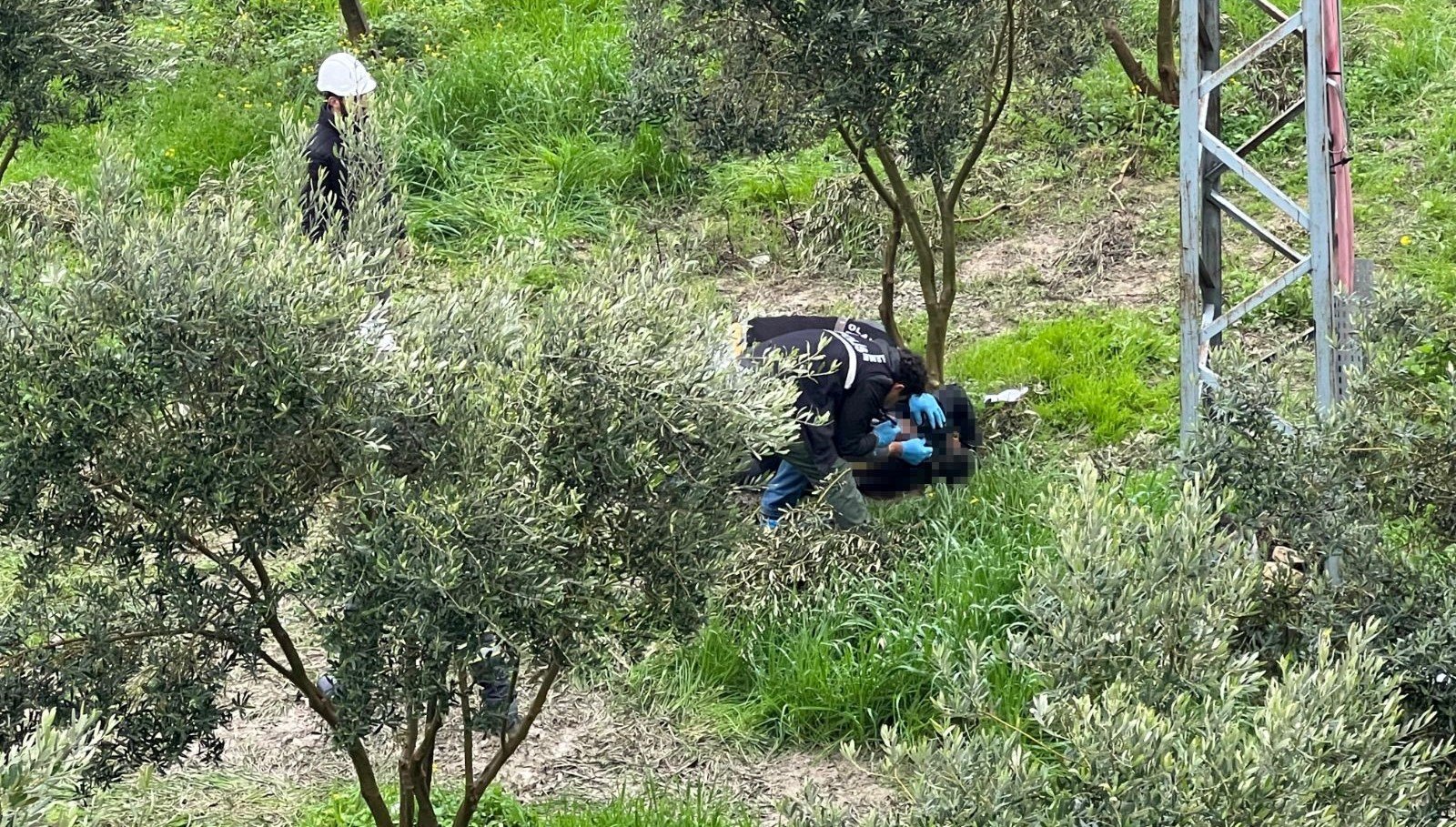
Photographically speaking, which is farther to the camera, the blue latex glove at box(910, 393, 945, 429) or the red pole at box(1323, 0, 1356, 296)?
the blue latex glove at box(910, 393, 945, 429)

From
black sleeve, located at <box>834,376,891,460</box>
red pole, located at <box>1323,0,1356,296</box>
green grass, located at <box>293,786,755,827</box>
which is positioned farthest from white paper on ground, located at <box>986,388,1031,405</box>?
green grass, located at <box>293,786,755,827</box>

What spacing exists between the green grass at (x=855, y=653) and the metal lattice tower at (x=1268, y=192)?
1094 millimetres

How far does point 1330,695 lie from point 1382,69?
10.9 metres

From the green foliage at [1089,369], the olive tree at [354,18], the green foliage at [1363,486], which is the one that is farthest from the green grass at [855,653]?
the olive tree at [354,18]

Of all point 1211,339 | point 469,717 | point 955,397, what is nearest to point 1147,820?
point 469,717

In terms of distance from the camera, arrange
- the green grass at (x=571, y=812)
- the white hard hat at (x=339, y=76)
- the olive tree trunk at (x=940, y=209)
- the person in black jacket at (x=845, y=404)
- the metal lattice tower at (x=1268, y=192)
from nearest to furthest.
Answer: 1. the metal lattice tower at (x=1268, y=192)
2. the green grass at (x=571, y=812)
3. the person in black jacket at (x=845, y=404)
4. the olive tree trunk at (x=940, y=209)
5. the white hard hat at (x=339, y=76)

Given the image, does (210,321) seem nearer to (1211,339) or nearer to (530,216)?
(1211,339)

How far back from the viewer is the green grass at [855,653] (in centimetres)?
628

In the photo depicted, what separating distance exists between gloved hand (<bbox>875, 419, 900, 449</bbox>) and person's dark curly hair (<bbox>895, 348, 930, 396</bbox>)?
0.17m

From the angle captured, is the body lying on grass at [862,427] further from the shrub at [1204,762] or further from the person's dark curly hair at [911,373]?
the shrub at [1204,762]

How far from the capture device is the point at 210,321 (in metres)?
3.71

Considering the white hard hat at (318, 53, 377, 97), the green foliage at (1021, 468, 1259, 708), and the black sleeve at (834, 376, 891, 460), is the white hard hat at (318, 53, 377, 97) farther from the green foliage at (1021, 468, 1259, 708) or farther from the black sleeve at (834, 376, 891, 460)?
the green foliage at (1021, 468, 1259, 708)

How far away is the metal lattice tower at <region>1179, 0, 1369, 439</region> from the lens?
541cm


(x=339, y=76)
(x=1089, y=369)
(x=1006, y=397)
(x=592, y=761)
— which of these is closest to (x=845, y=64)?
(x=1006, y=397)
